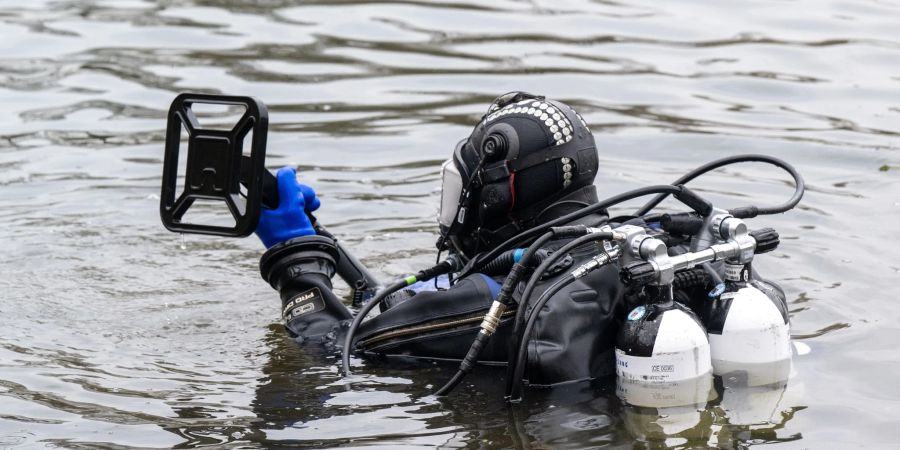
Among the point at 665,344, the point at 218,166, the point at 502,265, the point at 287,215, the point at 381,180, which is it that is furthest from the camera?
the point at 381,180

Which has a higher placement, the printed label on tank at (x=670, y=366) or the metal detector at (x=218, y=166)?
the metal detector at (x=218, y=166)

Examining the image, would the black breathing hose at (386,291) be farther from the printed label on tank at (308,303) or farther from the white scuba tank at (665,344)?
the white scuba tank at (665,344)

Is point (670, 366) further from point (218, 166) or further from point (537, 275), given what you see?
point (218, 166)

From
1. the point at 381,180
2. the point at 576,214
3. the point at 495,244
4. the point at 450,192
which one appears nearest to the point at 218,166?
the point at 450,192

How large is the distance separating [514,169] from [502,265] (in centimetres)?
32

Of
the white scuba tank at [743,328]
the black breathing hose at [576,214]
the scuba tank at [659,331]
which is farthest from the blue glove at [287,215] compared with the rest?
the white scuba tank at [743,328]

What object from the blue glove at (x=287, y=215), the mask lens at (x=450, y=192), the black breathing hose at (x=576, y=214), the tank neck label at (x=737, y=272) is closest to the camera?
the black breathing hose at (x=576, y=214)

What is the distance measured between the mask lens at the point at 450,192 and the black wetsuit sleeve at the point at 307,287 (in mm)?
506

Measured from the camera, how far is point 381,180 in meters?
7.68

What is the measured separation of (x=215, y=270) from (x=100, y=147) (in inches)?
99.5

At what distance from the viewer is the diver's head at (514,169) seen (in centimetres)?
424

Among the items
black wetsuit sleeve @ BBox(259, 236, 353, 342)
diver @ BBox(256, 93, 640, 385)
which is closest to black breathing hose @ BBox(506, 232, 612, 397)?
diver @ BBox(256, 93, 640, 385)

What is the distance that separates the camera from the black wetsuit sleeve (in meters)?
4.64

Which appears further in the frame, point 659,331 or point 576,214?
point 576,214
